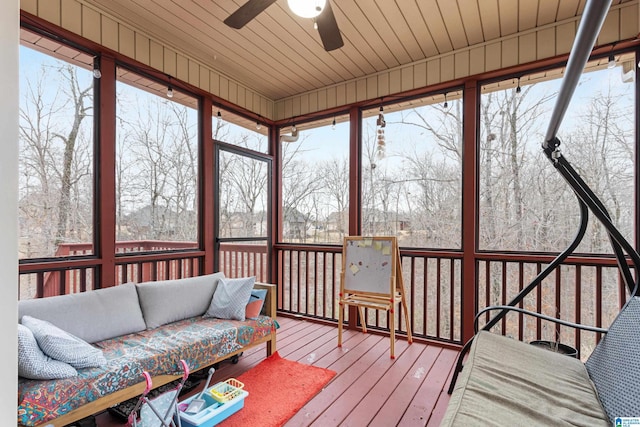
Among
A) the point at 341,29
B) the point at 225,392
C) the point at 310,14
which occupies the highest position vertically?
the point at 341,29

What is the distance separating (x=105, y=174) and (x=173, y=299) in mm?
1214

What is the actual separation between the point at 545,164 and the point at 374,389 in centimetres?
253

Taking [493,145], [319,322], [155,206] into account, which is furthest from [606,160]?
[155,206]

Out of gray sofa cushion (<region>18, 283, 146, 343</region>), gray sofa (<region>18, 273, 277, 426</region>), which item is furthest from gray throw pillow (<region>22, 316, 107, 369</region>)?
gray sofa cushion (<region>18, 283, 146, 343</region>)

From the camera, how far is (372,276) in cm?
335

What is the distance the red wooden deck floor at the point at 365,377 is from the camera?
207 centimetres

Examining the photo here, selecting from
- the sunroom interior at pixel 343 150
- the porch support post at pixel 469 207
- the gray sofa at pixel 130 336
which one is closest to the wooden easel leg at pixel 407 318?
the sunroom interior at pixel 343 150

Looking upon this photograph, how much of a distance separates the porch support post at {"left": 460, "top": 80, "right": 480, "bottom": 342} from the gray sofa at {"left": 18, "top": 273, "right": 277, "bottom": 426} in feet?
6.27

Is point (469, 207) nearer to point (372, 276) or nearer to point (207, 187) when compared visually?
point (372, 276)

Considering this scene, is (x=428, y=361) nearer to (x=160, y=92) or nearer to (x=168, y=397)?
(x=168, y=397)

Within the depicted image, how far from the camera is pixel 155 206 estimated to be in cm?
315

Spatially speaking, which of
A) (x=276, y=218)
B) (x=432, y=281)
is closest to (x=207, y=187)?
(x=276, y=218)

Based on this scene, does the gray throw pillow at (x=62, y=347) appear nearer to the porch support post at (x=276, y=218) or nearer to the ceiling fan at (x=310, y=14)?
the ceiling fan at (x=310, y=14)

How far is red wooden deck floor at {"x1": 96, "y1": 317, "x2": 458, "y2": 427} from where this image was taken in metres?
2.07
